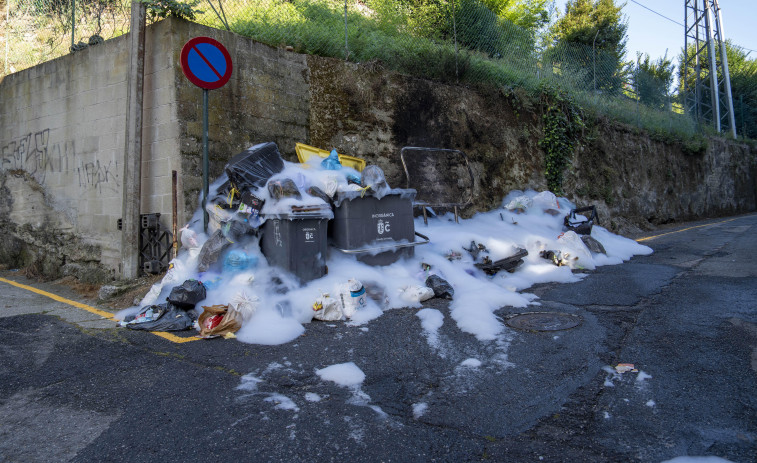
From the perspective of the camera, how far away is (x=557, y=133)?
36.4 feet

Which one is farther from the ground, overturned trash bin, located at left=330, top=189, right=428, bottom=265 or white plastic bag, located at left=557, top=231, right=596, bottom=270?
overturned trash bin, located at left=330, top=189, right=428, bottom=265

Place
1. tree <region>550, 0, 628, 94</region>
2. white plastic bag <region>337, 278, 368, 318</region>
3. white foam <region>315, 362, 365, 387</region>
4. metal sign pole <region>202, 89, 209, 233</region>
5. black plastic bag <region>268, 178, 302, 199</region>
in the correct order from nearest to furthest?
1. white foam <region>315, 362, 365, 387</region>
2. white plastic bag <region>337, 278, 368, 318</region>
3. black plastic bag <region>268, 178, 302, 199</region>
4. metal sign pole <region>202, 89, 209, 233</region>
5. tree <region>550, 0, 628, 94</region>

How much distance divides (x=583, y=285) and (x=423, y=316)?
244cm

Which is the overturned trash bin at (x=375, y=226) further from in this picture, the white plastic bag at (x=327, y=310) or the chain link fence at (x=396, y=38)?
the chain link fence at (x=396, y=38)

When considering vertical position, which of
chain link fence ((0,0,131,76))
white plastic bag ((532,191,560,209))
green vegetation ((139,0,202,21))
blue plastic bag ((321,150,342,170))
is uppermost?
chain link fence ((0,0,131,76))

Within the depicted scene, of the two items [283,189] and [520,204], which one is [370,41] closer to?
[520,204]

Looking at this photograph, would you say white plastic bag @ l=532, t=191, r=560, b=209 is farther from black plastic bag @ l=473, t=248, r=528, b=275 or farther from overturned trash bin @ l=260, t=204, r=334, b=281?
overturned trash bin @ l=260, t=204, r=334, b=281

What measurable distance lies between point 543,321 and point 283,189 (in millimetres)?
2874

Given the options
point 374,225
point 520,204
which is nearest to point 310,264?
point 374,225

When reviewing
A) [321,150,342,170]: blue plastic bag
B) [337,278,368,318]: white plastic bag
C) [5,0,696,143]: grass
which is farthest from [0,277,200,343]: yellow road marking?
[5,0,696,143]: grass

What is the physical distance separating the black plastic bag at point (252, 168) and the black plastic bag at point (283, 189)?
33 cm

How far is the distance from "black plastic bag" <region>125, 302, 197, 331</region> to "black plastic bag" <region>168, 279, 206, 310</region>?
67 millimetres

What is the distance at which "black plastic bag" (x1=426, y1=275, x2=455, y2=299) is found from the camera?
5.20 meters

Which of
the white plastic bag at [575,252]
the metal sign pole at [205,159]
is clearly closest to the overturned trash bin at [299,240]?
the metal sign pole at [205,159]
